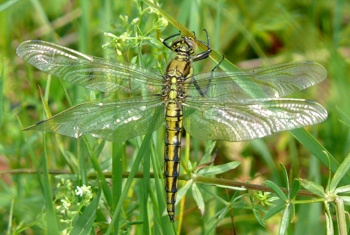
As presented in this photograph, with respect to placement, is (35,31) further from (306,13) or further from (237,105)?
(237,105)

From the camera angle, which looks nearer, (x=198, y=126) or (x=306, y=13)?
(x=198, y=126)

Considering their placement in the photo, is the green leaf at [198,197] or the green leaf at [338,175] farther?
the green leaf at [198,197]

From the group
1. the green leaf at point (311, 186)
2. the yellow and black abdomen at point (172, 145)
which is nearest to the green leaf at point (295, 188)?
the green leaf at point (311, 186)

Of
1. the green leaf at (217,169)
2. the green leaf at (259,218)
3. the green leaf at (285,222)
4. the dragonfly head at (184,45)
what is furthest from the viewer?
the dragonfly head at (184,45)

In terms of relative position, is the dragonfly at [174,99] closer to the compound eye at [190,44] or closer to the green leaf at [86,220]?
the compound eye at [190,44]

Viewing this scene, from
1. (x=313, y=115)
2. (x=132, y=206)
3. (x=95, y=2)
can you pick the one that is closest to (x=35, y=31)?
(x=95, y=2)

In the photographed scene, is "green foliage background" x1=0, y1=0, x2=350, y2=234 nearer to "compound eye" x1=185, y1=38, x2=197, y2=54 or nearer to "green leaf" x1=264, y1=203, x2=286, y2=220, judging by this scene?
"compound eye" x1=185, y1=38, x2=197, y2=54
